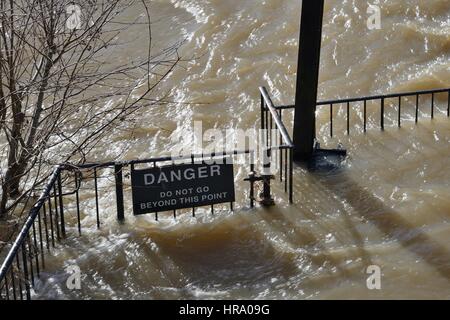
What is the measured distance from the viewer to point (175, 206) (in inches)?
430

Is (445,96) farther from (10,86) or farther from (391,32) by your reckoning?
(10,86)

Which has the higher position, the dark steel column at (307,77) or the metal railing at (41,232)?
the dark steel column at (307,77)

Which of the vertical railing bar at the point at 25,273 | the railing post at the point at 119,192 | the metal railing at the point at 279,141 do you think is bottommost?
the vertical railing bar at the point at 25,273

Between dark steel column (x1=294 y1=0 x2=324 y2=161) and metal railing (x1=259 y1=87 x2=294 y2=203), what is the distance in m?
0.27

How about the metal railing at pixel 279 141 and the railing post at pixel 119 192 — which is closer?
the railing post at pixel 119 192

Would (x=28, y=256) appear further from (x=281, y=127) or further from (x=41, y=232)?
(x=281, y=127)

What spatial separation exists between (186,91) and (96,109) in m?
1.50

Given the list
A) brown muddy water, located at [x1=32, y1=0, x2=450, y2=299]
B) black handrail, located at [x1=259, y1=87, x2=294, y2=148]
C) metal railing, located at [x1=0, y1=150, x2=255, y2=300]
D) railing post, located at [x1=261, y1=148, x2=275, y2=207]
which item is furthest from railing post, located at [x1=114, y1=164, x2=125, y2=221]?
black handrail, located at [x1=259, y1=87, x2=294, y2=148]

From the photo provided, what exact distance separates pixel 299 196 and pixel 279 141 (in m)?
1.45

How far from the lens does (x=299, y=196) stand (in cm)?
1166

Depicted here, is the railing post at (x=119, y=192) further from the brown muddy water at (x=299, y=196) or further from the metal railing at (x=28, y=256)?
the metal railing at (x=28, y=256)

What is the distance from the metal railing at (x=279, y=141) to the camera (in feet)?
36.7

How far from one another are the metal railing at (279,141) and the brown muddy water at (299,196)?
238 mm

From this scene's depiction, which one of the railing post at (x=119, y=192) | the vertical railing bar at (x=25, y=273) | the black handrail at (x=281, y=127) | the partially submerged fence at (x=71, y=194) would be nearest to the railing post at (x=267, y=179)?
the partially submerged fence at (x=71, y=194)
